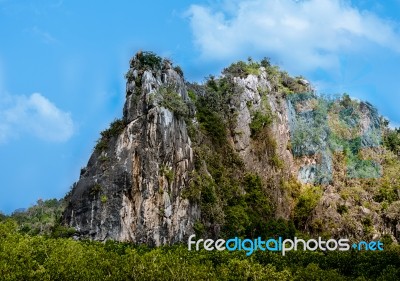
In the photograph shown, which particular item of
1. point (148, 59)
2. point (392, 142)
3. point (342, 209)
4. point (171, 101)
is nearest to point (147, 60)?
point (148, 59)

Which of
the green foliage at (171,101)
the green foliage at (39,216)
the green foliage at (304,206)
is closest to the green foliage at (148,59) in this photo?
the green foliage at (171,101)

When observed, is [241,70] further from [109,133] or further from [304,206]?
[109,133]

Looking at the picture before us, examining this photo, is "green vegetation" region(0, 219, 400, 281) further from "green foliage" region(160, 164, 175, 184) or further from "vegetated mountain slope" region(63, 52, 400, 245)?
"green foliage" region(160, 164, 175, 184)

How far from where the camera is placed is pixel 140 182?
3700 cm

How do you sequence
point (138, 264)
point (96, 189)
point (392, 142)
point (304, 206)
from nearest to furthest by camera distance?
point (138, 264) → point (96, 189) → point (304, 206) → point (392, 142)

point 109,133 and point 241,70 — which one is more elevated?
point 241,70

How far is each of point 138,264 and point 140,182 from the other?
10.6 meters

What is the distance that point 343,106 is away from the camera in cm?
6241

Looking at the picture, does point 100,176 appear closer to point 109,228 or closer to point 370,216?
point 109,228

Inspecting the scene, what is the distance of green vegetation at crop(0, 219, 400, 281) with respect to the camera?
81.9ft

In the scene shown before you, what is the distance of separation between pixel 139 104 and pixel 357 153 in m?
28.0

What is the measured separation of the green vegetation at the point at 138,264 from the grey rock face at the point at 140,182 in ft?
9.60

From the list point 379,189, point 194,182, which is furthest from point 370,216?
point 194,182
